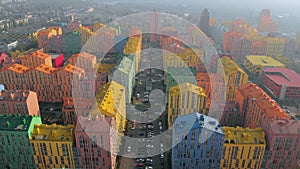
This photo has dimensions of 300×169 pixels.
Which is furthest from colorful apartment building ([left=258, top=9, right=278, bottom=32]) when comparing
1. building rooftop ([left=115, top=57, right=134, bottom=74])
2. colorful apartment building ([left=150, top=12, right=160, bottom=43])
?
building rooftop ([left=115, top=57, right=134, bottom=74])

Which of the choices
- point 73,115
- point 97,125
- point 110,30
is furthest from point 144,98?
point 110,30

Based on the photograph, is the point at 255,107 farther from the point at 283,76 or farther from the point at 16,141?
the point at 16,141

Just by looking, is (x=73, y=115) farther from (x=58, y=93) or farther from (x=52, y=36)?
(x=52, y=36)

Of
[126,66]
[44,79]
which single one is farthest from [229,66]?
[44,79]

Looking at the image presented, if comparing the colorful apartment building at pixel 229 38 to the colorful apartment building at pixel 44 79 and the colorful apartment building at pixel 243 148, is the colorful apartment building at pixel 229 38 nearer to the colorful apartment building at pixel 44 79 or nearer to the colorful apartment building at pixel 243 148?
the colorful apartment building at pixel 44 79

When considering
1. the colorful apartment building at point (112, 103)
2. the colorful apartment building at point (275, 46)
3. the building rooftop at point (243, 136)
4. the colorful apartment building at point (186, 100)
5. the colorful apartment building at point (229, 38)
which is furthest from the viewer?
the colorful apartment building at point (229, 38)

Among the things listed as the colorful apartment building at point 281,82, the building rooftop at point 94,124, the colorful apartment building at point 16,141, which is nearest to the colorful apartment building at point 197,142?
the building rooftop at point 94,124
